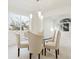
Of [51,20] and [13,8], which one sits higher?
[13,8]

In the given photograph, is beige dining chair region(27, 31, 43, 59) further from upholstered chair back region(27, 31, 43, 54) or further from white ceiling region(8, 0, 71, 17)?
white ceiling region(8, 0, 71, 17)

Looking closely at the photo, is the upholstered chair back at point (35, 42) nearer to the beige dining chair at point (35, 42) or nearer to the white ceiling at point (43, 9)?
the beige dining chair at point (35, 42)

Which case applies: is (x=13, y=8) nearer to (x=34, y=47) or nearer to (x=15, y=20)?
(x=15, y=20)

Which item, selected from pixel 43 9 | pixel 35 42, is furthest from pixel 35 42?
pixel 43 9

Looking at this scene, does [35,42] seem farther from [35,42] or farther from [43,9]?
[43,9]

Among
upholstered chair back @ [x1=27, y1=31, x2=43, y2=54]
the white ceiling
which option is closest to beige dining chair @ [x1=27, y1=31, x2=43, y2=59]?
upholstered chair back @ [x1=27, y1=31, x2=43, y2=54]

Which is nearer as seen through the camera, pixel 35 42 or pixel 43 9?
pixel 35 42

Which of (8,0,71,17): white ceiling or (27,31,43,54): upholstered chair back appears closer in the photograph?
(27,31,43,54): upholstered chair back

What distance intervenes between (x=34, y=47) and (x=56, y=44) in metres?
0.85

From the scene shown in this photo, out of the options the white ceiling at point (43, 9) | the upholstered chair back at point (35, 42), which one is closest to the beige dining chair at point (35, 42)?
the upholstered chair back at point (35, 42)

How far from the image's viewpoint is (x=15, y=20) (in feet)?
22.4

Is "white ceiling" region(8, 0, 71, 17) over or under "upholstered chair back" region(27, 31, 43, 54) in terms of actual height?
over
